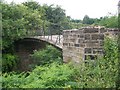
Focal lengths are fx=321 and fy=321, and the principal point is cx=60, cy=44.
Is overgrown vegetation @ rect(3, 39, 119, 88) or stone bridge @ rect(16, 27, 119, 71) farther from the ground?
stone bridge @ rect(16, 27, 119, 71)

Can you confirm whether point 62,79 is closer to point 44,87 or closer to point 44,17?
point 44,87

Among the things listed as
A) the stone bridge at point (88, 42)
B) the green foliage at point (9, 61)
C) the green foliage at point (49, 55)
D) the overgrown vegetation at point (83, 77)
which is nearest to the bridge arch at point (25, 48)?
the green foliage at point (9, 61)

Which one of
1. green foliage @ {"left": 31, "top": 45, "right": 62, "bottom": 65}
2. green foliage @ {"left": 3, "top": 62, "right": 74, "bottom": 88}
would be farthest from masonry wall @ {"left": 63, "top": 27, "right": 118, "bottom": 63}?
green foliage @ {"left": 31, "top": 45, "right": 62, "bottom": 65}

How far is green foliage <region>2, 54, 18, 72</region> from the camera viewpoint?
43.2ft

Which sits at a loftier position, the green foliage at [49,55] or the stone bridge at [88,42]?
the stone bridge at [88,42]

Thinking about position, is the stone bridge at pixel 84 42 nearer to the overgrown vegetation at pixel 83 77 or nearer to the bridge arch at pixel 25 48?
the overgrown vegetation at pixel 83 77

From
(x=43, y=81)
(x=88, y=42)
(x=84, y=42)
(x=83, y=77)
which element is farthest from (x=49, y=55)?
(x=43, y=81)

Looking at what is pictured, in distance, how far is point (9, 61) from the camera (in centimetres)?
1353

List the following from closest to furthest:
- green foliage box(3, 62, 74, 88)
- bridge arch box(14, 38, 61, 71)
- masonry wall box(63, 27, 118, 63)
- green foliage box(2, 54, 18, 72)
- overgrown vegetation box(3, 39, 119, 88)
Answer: overgrown vegetation box(3, 39, 119, 88)
green foliage box(3, 62, 74, 88)
masonry wall box(63, 27, 118, 63)
green foliage box(2, 54, 18, 72)
bridge arch box(14, 38, 61, 71)

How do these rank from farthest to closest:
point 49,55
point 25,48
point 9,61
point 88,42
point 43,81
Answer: point 25,48
point 9,61
point 49,55
point 88,42
point 43,81

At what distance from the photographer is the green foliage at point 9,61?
13.2 meters

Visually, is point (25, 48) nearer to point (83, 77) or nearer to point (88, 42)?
point (88, 42)

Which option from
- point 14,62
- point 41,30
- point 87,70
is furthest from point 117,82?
point 41,30

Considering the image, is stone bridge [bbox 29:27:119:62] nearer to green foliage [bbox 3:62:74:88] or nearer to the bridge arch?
green foliage [bbox 3:62:74:88]
